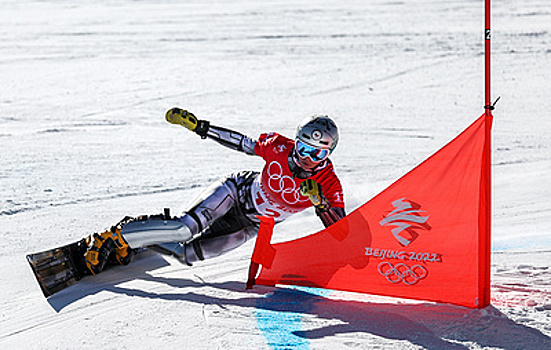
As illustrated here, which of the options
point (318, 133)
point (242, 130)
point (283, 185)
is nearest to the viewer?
point (318, 133)

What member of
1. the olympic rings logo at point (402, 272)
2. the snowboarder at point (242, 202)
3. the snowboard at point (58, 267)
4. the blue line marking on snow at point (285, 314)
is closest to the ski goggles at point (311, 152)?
the snowboarder at point (242, 202)

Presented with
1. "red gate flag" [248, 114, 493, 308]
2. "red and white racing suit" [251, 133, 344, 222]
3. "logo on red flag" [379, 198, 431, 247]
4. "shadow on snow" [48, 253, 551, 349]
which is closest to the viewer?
"shadow on snow" [48, 253, 551, 349]

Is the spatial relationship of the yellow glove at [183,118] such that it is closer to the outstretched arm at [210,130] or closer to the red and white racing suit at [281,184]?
the outstretched arm at [210,130]

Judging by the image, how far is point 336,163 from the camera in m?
7.39

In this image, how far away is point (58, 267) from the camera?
4801 millimetres

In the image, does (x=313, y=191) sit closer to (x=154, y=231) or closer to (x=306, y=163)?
(x=306, y=163)

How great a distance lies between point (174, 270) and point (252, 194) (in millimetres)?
757

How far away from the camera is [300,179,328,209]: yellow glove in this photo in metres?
4.29

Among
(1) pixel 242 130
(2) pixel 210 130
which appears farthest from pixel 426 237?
(1) pixel 242 130

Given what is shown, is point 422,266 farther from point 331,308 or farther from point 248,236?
point 248,236

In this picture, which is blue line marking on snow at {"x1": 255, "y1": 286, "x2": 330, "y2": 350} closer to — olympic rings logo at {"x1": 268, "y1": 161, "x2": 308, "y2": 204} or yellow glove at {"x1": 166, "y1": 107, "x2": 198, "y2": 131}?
olympic rings logo at {"x1": 268, "y1": 161, "x2": 308, "y2": 204}

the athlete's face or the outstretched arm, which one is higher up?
the outstretched arm

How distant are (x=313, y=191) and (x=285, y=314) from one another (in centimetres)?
69

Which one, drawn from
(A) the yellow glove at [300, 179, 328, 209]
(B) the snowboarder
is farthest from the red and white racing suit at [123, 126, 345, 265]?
(A) the yellow glove at [300, 179, 328, 209]
